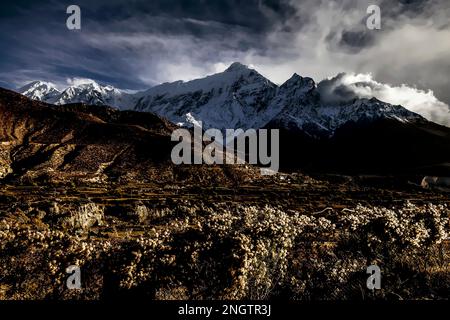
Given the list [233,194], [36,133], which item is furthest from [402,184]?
[36,133]

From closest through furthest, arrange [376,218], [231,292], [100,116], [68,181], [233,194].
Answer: [231,292], [376,218], [233,194], [68,181], [100,116]

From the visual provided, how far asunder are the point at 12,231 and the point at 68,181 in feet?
257

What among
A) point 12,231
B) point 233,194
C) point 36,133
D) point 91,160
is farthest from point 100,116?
point 12,231

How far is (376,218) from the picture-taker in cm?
2112

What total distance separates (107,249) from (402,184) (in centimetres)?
13297

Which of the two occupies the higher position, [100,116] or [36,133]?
[100,116]

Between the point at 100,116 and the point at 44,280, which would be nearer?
the point at 44,280

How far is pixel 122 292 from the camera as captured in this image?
15.1 meters

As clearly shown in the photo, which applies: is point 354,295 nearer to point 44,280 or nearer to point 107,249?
point 107,249

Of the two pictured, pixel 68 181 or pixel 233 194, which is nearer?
pixel 233 194
